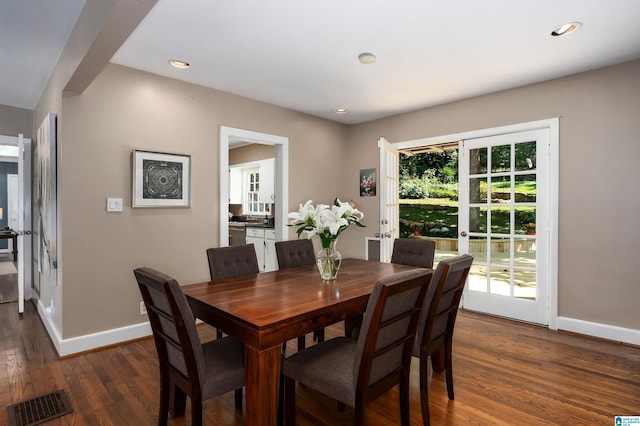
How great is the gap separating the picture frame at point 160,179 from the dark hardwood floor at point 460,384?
1.31 metres

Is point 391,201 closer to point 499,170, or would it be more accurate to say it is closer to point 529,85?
point 499,170

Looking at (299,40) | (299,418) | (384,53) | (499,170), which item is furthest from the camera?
(499,170)

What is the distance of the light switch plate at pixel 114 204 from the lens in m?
3.03

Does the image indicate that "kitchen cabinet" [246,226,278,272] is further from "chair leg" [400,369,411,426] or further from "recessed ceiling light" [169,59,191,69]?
"chair leg" [400,369,411,426]

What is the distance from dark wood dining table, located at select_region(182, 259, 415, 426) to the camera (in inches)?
58.2

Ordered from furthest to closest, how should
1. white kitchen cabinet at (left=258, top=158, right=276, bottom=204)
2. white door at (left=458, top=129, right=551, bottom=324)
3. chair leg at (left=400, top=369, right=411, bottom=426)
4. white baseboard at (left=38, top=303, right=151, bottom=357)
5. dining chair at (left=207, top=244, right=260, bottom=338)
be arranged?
white kitchen cabinet at (left=258, top=158, right=276, bottom=204), white door at (left=458, top=129, right=551, bottom=324), white baseboard at (left=38, top=303, right=151, bottom=357), dining chair at (left=207, top=244, right=260, bottom=338), chair leg at (left=400, top=369, right=411, bottom=426)

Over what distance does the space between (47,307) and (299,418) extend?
9.87 ft

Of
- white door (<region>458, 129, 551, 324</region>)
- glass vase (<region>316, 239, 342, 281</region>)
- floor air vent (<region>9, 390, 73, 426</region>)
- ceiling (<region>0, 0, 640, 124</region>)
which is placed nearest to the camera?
floor air vent (<region>9, 390, 73, 426</region>)

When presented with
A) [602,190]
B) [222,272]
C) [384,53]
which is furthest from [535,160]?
[222,272]

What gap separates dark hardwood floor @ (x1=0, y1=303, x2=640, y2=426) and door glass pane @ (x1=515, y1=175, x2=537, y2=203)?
1.36 meters

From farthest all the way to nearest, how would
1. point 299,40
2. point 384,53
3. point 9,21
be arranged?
point 384,53
point 299,40
point 9,21

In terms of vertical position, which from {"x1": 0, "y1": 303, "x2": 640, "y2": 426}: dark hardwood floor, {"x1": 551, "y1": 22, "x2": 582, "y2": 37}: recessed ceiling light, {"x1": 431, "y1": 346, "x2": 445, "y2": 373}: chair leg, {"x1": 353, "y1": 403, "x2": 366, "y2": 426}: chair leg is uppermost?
{"x1": 551, "y1": 22, "x2": 582, "y2": 37}: recessed ceiling light

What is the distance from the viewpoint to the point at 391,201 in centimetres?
436

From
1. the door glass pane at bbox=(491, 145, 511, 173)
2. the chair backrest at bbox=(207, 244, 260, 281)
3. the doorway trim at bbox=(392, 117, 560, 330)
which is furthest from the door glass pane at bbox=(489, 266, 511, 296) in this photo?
the chair backrest at bbox=(207, 244, 260, 281)
